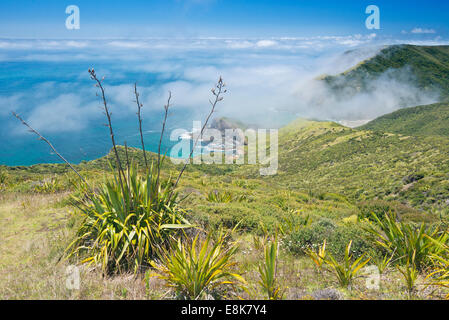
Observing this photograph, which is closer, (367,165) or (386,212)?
(386,212)

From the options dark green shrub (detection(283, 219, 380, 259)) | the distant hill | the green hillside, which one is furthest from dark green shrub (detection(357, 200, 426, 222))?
the distant hill

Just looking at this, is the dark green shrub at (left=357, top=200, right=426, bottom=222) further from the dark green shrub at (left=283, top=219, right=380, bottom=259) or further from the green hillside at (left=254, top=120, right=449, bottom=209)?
the green hillside at (left=254, top=120, right=449, bottom=209)

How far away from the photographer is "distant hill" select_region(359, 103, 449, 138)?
122000mm

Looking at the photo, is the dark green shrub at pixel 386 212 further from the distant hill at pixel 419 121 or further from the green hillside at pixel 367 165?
the distant hill at pixel 419 121

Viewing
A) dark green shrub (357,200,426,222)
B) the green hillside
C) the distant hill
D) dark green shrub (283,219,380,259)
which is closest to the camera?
dark green shrub (283,219,380,259)

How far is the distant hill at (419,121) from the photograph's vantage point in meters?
122

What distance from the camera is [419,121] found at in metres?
142

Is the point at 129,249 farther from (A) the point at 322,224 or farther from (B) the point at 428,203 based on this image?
(B) the point at 428,203

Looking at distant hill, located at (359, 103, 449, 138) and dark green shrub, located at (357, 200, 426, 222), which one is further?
→ distant hill, located at (359, 103, 449, 138)

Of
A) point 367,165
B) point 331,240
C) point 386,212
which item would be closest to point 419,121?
point 367,165

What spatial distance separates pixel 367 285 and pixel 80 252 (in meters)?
4.52

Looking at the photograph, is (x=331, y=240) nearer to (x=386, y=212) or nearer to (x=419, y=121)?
(x=386, y=212)

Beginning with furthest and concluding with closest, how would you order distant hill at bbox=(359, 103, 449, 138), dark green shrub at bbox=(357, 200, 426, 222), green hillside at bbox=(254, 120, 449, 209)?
distant hill at bbox=(359, 103, 449, 138)
green hillside at bbox=(254, 120, 449, 209)
dark green shrub at bbox=(357, 200, 426, 222)
